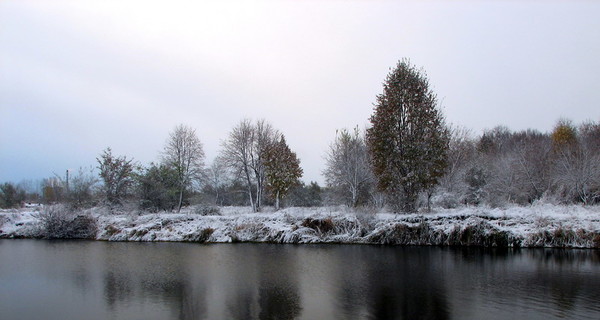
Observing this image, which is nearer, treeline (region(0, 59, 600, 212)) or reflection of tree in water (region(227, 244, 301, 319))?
reflection of tree in water (region(227, 244, 301, 319))

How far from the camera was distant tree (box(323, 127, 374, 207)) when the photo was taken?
3956cm

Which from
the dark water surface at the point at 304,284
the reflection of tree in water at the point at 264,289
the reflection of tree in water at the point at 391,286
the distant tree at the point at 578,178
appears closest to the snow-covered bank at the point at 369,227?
the dark water surface at the point at 304,284

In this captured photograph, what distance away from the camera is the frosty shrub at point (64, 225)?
29875mm

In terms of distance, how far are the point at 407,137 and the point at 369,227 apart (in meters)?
7.21

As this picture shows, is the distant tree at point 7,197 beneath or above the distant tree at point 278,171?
beneath

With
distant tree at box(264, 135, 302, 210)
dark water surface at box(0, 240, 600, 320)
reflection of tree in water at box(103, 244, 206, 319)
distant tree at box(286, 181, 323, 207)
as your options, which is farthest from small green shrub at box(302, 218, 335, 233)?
distant tree at box(286, 181, 323, 207)

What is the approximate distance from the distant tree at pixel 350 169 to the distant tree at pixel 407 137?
33.3 ft

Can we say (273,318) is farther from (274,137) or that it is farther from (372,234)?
(274,137)

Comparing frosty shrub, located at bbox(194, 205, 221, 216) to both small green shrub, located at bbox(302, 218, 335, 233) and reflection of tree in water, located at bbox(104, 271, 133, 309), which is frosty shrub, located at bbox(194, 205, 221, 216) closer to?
small green shrub, located at bbox(302, 218, 335, 233)

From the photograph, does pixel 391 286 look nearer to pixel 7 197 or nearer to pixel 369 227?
pixel 369 227

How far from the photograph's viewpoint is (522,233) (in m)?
21.7

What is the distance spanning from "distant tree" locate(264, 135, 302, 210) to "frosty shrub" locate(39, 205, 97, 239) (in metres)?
18.3

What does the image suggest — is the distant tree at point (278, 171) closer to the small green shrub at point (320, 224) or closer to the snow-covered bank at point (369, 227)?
the snow-covered bank at point (369, 227)

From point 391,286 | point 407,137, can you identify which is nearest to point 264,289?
point 391,286
